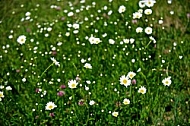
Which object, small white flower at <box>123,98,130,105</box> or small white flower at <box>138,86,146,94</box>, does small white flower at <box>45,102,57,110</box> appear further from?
small white flower at <box>138,86,146,94</box>

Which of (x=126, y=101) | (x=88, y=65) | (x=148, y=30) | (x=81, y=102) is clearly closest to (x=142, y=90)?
(x=126, y=101)

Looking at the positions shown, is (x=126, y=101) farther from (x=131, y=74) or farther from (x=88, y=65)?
(x=88, y=65)

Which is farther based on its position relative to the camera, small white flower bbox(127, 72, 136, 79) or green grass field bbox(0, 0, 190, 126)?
Result: small white flower bbox(127, 72, 136, 79)

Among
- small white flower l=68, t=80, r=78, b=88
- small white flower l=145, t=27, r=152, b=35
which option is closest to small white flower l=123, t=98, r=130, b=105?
small white flower l=68, t=80, r=78, b=88

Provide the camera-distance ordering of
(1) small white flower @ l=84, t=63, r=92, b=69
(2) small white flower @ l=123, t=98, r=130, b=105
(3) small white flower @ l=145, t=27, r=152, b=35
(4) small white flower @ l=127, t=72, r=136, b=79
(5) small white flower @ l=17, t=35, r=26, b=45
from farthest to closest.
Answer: (5) small white flower @ l=17, t=35, r=26, b=45, (3) small white flower @ l=145, t=27, r=152, b=35, (1) small white flower @ l=84, t=63, r=92, b=69, (4) small white flower @ l=127, t=72, r=136, b=79, (2) small white flower @ l=123, t=98, r=130, b=105

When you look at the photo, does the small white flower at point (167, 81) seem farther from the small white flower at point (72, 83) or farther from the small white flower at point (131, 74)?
the small white flower at point (72, 83)

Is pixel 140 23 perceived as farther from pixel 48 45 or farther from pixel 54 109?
pixel 54 109

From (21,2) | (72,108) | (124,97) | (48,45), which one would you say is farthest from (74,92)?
(21,2)

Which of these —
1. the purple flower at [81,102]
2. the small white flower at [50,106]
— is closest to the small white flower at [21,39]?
the small white flower at [50,106]

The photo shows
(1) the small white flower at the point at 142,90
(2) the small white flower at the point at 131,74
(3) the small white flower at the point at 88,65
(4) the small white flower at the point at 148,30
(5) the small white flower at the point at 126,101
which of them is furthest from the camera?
(4) the small white flower at the point at 148,30
